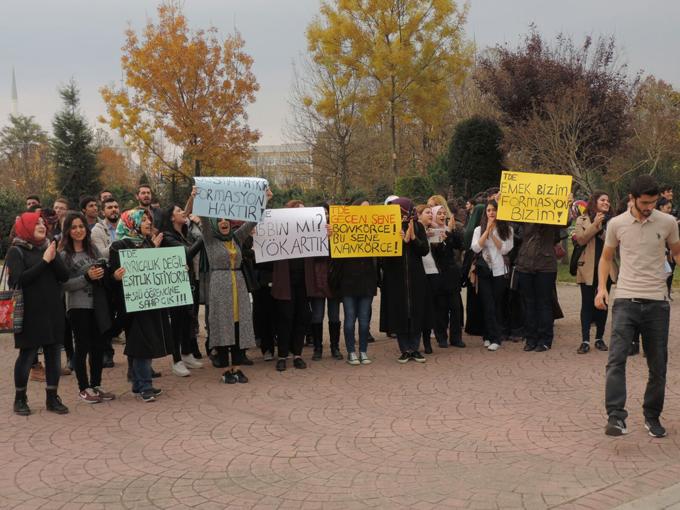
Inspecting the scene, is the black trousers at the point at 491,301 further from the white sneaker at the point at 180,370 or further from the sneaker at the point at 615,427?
the white sneaker at the point at 180,370

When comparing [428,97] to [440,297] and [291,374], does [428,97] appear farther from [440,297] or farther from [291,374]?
[291,374]

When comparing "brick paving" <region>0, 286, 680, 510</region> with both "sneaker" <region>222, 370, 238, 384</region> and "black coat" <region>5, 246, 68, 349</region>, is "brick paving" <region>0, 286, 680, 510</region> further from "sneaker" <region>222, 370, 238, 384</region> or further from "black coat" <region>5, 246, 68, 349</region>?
"black coat" <region>5, 246, 68, 349</region>

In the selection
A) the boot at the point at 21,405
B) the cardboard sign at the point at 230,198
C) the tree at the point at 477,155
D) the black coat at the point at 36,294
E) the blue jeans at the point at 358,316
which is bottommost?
the boot at the point at 21,405

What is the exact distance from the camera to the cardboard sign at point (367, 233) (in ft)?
29.0

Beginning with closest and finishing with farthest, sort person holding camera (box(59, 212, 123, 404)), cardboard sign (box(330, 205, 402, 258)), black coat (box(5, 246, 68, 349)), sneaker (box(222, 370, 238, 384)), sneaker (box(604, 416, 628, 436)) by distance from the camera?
sneaker (box(604, 416, 628, 436))
black coat (box(5, 246, 68, 349))
person holding camera (box(59, 212, 123, 404))
sneaker (box(222, 370, 238, 384))
cardboard sign (box(330, 205, 402, 258))

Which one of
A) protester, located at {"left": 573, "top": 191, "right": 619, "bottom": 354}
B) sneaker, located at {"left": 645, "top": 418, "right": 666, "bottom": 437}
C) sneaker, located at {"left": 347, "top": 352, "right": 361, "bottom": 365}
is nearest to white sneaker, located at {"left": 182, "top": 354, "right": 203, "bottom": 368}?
sneaker, located at {"left": 347, "top": 352, "right": 361, "bottom": 365}

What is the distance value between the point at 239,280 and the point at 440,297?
125 inches

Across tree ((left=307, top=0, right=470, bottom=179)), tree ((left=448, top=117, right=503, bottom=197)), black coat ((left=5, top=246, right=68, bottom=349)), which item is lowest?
black coat ((left=5, top=246, right=68, bottom=349))

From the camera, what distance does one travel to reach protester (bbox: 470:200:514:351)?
379 inches

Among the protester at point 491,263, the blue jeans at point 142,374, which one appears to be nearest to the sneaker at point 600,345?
the protester at point 491,263

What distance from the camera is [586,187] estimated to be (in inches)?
811

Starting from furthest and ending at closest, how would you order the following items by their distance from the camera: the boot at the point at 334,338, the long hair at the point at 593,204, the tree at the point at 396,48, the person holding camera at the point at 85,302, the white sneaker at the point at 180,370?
the tree at the point at 396,48, the boot at the point at 334,338, the long hair at the point at 593,204, the white sneaker at the point at 180,370, the person holding camera at the point at 85,302

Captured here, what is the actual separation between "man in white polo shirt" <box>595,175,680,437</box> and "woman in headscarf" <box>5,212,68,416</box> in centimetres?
500

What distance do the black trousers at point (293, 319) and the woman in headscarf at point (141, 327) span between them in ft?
4.67
